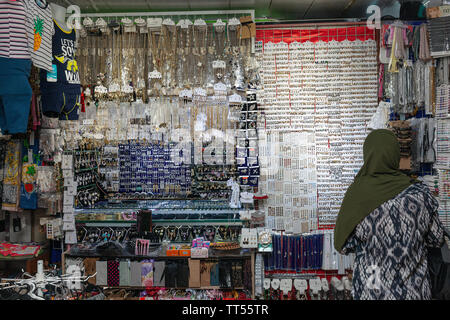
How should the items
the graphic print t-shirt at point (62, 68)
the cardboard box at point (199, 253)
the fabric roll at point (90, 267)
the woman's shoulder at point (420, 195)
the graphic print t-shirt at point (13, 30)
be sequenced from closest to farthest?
the woman's shoulder at point (420, 195), the graphic print t-shirt at point (13, 30), the graphic print t-shirt at point (62, 68), the cardboard box at point (199, 253), the fabric roll at point (90, 267)

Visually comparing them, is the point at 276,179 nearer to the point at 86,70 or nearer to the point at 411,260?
the point at 411,260

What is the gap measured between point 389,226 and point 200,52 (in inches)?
147

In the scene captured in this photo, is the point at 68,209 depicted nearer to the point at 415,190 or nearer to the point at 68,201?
the point at 68,201

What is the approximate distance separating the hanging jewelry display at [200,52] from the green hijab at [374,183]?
10.5 ft

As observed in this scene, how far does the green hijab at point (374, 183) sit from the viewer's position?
198 centimetres

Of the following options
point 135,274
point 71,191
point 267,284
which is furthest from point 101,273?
point 267,284

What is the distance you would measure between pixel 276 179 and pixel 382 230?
9.39ft

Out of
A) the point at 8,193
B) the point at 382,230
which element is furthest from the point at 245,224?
the point at 8,193

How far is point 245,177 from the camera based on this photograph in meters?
4.84

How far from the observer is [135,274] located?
14.0ft

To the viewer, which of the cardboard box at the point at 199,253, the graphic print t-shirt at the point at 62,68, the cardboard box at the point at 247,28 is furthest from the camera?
the cardboard box at the point at 247,28

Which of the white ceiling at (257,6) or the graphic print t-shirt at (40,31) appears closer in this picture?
the graphic print t-shirt at (40,31)

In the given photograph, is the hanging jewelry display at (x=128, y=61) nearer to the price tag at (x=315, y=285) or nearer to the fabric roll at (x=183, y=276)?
the fabric roll at (x=183, y=276)

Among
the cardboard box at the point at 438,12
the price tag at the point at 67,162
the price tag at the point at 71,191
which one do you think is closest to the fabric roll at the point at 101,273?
the price tag at the point at 71,191
